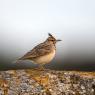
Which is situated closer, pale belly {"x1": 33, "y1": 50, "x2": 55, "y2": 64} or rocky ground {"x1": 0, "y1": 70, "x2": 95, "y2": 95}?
rocky ground {"x1": 0, "y1": 70, "x2": 95, "y2": 95}

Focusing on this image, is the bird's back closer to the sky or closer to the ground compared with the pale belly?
closer to the sky

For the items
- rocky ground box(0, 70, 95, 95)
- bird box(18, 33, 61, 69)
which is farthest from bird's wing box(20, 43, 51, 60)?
rocky ground box(0, 70, 95, 95)

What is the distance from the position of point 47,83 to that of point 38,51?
295 cm

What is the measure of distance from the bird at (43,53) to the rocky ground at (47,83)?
233 centimetres

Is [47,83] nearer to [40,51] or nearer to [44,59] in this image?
[44,59]

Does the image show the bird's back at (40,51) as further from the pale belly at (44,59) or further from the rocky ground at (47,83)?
the rocky ground at (47,83)

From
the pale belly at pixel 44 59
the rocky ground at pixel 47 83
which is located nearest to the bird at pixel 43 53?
the pale belly at pixel 44 59

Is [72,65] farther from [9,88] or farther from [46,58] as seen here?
[9,88]

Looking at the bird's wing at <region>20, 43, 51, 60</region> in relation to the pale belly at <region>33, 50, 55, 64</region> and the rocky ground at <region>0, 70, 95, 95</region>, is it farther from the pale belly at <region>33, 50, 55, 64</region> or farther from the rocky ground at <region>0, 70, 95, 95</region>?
the rocky ground at <region>0, 70, 95, 95</region>

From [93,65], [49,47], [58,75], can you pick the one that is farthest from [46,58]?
[93,65]

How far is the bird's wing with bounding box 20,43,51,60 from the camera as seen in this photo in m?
12.6

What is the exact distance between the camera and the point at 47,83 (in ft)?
32.4

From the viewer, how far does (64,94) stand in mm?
9594

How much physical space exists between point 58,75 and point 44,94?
1.81 feet
